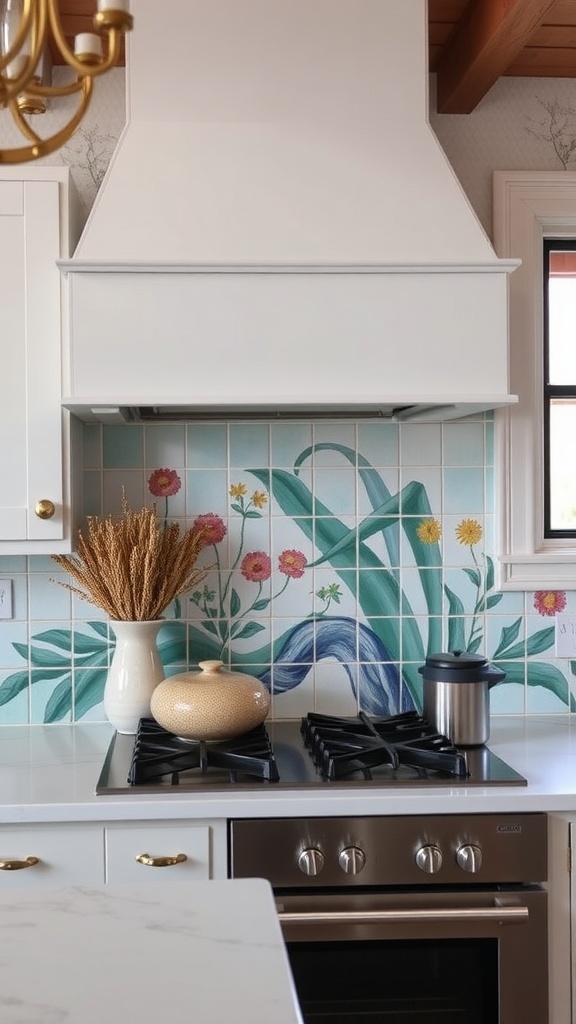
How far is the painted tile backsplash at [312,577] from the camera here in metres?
2.57

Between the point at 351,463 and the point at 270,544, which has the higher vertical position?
the point at 351,463

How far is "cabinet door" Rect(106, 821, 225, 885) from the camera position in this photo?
6.42 ft

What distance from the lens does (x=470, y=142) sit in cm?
262

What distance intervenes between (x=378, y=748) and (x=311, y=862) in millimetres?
309

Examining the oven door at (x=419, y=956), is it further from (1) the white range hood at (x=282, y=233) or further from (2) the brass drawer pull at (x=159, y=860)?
(1) the white range hood at (x=282, y=233)

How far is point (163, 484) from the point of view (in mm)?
2578

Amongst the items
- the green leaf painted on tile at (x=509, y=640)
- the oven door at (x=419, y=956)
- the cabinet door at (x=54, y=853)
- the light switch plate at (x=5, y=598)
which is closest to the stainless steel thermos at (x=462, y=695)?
the green leaf painted on tile at (x=509, y=640)

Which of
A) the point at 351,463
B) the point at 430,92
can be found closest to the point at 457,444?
the point at 351,463

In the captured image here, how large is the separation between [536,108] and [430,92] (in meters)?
0.26

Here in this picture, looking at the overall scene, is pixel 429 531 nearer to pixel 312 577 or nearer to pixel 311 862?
pixel 312 577

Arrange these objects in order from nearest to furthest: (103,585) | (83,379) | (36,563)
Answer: (83,379)
(103,585)
(36,563)

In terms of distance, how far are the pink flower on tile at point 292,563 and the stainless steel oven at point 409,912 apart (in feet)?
2.53

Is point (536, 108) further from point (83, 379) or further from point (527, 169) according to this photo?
point (83, 379)

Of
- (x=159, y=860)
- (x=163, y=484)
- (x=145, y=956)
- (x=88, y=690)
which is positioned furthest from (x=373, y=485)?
(x=145, y=956)
